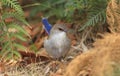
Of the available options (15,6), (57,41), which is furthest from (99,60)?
(15,6)

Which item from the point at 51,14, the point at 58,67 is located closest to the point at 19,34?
the point at 58,67

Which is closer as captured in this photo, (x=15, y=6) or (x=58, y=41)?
(x=58, y=41)

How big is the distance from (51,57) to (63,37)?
0.46 m

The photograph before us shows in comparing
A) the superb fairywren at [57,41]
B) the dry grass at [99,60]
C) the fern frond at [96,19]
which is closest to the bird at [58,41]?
the superb fairywren at [57,41]

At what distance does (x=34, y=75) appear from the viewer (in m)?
4.81

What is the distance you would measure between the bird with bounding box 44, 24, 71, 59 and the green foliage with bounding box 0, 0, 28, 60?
0.34 metres

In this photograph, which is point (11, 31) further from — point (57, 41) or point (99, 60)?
point (99, 60)

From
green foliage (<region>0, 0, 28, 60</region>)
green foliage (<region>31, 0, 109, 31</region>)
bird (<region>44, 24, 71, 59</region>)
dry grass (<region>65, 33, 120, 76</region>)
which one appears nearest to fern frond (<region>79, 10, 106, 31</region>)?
green foliage (<region>31, 0, 109, 31</region>)

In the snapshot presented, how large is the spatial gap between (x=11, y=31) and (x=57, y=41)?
26.0 inches

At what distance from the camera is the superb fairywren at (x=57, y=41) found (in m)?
4.87

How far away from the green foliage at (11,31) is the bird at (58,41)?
0.34 m

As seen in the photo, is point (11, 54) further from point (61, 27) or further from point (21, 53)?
point (61, 27)

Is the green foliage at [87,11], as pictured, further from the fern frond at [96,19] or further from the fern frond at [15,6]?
the fern frond at [15,6]

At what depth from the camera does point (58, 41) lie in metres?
4.87
